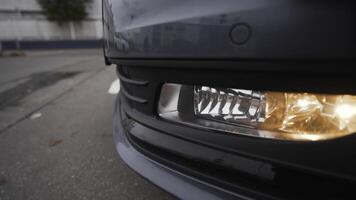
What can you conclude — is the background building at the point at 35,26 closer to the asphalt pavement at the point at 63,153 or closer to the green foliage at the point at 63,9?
the green foliage at the point at 63,9

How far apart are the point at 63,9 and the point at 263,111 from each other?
24511 millimetres

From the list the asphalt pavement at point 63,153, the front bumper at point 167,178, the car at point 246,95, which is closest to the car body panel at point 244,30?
the car at point 246,95

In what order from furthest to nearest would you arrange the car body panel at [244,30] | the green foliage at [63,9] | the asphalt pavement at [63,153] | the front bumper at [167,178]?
the green foliage at [63,9], the asphalt pavement at [63,153], the front bumper at [167,178], the car body panel at [244,30]

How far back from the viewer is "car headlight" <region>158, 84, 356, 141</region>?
64 cm

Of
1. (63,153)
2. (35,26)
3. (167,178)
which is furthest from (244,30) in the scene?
(35,26)

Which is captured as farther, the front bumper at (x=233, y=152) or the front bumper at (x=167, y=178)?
the front bumper at (x=167, y=178)

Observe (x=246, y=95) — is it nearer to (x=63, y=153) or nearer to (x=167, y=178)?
(x=167, y=178)

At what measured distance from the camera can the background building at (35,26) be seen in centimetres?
2073

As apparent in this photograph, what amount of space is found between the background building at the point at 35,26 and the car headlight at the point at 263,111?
2074cm

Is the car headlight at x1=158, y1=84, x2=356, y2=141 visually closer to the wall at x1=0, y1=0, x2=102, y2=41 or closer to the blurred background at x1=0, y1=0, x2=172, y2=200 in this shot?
the blurred background at x1=0, y1=0, x2=172, y2=200

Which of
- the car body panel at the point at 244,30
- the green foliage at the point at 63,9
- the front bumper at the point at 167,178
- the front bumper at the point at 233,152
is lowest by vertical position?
the front bumper at the point at 167,178

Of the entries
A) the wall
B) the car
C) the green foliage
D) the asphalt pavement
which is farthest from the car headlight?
the green foliage

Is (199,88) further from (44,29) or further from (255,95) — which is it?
(44,29)

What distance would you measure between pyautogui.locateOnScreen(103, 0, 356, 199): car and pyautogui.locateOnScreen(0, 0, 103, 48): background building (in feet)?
67.8
